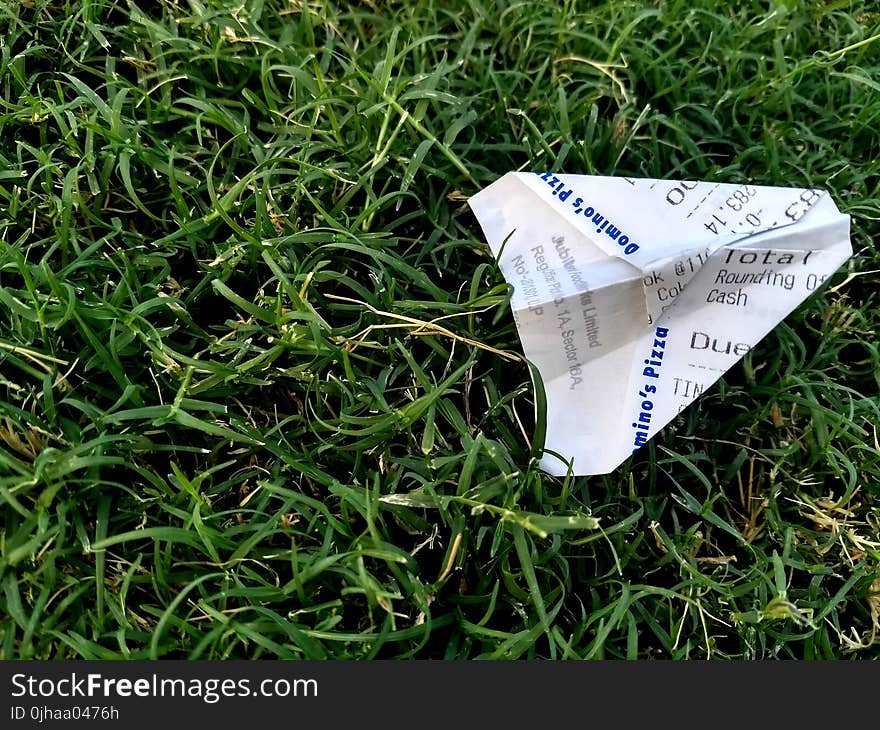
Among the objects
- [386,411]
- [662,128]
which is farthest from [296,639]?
[662,128]

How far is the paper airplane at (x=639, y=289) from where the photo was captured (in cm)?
111

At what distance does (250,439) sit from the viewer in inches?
40.6

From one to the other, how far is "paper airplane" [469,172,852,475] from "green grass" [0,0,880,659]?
0.06 metres

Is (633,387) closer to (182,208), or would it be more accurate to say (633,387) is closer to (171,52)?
(182,208)

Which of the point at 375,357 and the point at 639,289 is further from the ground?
the point at 639,289

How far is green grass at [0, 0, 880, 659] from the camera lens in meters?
0.97

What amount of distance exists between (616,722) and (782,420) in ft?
1.78

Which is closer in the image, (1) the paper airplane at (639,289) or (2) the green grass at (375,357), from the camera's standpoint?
(2) the green grass at (375,357)

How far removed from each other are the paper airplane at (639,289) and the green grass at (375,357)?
0.20 feet

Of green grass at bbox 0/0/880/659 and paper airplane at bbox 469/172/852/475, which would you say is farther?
paper airplane at bbox 469/172/852/475

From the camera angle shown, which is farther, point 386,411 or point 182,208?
point 182,208

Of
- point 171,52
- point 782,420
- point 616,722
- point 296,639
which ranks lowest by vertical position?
point 616,722

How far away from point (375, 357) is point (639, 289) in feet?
1.36

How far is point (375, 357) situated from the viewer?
113 centimetres
